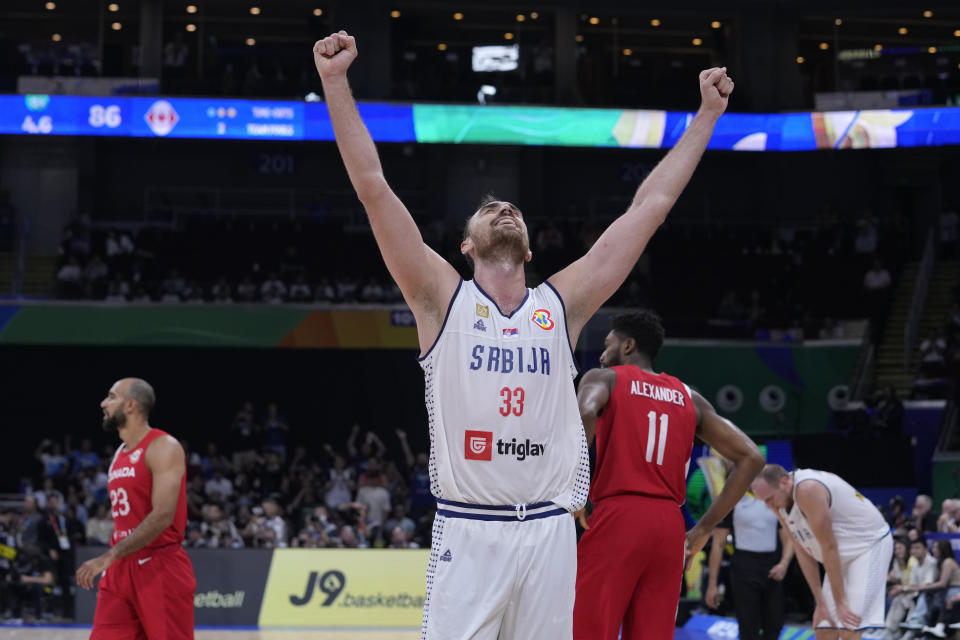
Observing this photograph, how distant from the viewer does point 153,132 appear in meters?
23.9

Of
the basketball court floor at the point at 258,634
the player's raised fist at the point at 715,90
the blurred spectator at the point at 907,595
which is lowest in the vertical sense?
the basketball court floor at the point at 258,634

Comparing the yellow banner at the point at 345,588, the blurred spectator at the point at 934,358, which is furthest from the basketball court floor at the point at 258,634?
the blurred spectator at the point at 934,358

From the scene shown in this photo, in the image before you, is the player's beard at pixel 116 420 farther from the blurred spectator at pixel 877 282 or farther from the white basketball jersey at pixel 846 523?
the blurred spectator at pixel 877 282

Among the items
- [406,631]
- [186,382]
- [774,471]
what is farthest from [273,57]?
[774,471]

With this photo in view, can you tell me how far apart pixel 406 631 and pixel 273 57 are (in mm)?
17230

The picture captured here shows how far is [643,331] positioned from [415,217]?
2247 centimetres

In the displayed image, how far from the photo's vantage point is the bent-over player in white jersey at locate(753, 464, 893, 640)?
7.66 m

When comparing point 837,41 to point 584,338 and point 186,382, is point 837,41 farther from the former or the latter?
point 186,382

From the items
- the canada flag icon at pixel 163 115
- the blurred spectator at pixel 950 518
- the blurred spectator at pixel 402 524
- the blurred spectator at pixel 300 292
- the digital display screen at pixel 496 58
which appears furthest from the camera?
the digital display screen at pixel 496 58

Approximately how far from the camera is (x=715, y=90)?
4.14 meters

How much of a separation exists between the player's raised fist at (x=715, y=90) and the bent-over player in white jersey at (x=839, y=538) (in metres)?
4.10

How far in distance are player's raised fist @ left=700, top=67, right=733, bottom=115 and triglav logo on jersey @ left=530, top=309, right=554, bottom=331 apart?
3.08 feet

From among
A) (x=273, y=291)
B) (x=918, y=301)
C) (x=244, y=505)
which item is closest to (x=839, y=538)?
(x=244, y=505)

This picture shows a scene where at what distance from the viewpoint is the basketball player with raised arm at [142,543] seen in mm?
6078
